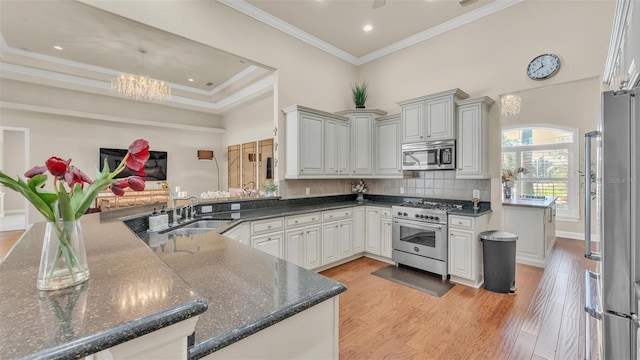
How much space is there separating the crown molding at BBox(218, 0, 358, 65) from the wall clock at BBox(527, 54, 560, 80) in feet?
9.30

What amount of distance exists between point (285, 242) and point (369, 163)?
208 centimetres

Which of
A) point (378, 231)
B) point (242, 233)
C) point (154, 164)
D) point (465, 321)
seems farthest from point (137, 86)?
point (465, 321)

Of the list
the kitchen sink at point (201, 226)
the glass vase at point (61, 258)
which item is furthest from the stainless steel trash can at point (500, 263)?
the glass vase at point (61, 258)

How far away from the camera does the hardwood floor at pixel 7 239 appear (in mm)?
4631

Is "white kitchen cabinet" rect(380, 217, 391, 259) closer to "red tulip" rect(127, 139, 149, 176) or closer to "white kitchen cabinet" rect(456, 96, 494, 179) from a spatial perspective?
"white kitchen cabinet" rect(456, 96, 494, 179)

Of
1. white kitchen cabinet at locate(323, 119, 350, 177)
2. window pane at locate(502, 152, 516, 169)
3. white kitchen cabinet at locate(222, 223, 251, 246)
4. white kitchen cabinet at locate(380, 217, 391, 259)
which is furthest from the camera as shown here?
window pane at locate(502, 152, 516, 169)

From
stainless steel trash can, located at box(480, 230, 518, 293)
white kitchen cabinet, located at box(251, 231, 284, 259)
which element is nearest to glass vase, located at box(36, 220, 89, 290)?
white kitchen cabinet, located at box(251, 231, 284, 259)

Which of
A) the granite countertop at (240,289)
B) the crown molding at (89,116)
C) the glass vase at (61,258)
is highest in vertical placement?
the crown molding at (89,116)

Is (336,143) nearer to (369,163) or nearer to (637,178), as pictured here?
(369,163)

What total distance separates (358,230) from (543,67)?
3201 mm

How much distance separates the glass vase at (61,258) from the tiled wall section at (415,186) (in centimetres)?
324

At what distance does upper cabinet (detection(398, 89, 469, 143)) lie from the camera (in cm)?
365

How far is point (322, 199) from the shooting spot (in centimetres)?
466

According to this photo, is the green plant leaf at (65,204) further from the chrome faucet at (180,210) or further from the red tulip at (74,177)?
the chrome faucet at (180,210)
